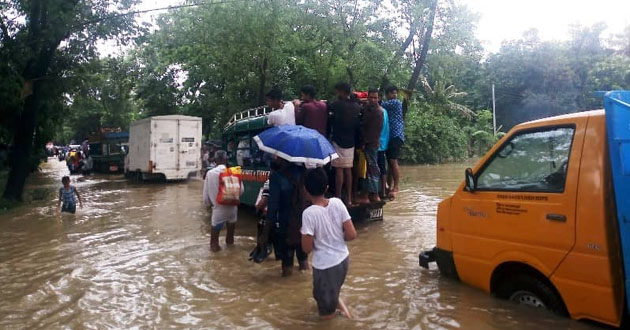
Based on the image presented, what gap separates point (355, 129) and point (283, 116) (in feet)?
4.48

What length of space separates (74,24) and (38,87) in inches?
94.6

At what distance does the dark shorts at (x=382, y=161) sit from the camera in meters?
8.93

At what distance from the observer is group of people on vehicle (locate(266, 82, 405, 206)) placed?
306 inches

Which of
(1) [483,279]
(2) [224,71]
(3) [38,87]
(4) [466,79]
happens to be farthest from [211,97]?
(4) [466,79]

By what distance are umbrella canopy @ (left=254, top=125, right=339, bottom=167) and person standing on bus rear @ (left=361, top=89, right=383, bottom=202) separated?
7.09ft

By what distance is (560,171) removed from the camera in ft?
13.5

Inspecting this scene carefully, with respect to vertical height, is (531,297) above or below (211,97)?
below

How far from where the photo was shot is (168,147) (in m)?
20.0

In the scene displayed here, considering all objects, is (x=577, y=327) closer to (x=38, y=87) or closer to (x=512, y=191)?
(x=512, y=191)

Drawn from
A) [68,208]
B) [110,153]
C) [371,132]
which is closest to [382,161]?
[371,132]

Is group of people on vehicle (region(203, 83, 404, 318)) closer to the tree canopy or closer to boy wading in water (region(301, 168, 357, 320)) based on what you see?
boy wading in water (region(301, 168, 357, 320))

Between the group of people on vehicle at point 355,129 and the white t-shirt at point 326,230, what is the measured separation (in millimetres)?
3369

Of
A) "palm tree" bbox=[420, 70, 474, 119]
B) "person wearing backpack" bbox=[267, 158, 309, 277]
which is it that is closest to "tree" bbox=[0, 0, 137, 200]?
"person wearing backpack" bbox=[267, 158, 309, 277]

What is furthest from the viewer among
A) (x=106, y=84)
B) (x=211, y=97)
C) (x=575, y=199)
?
(x=106, y=84)
